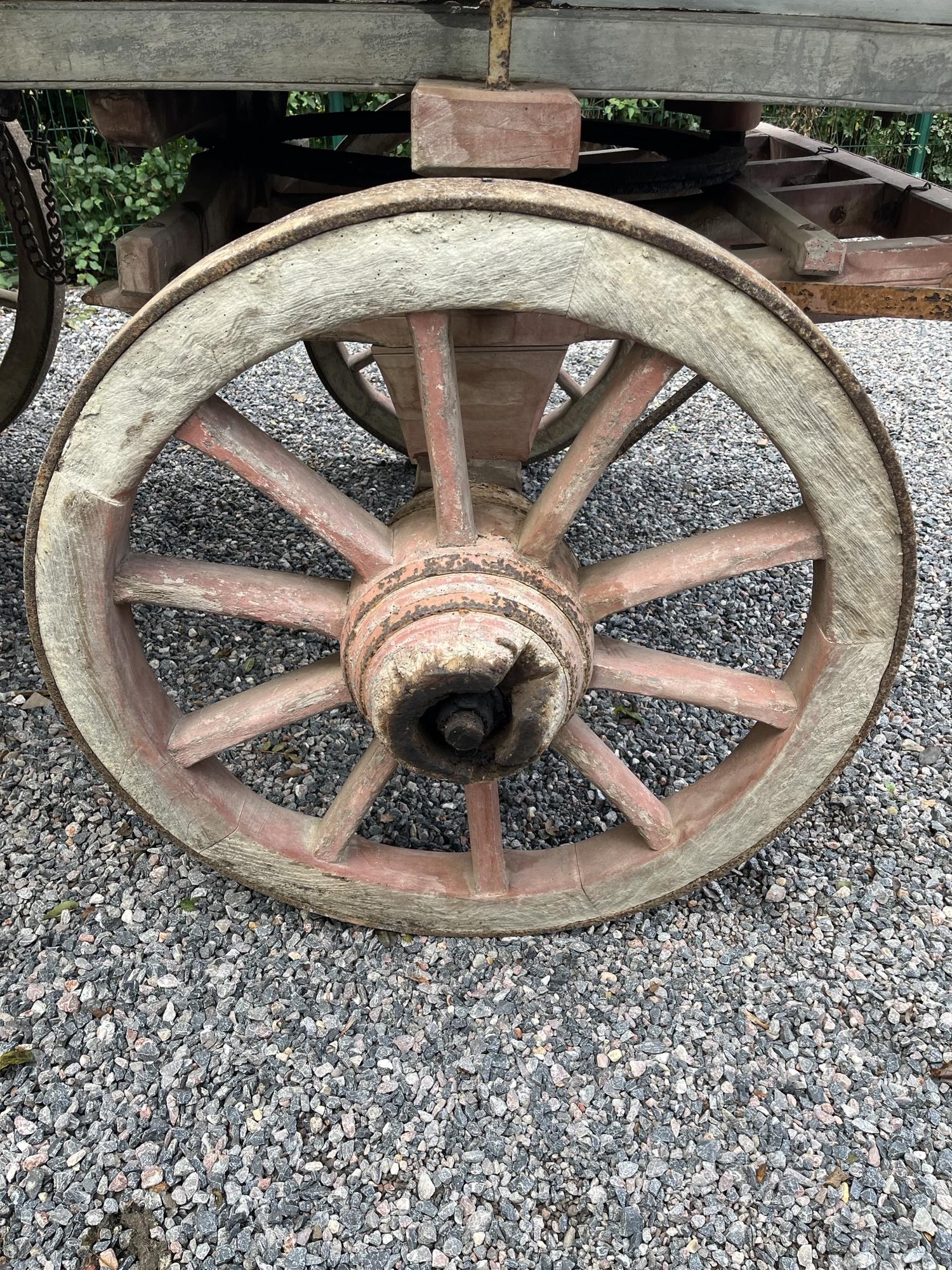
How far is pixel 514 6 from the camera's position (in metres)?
1.26

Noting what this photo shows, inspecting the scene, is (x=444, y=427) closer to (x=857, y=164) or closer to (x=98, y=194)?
(x=857, y=164)

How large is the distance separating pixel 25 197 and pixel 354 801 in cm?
159

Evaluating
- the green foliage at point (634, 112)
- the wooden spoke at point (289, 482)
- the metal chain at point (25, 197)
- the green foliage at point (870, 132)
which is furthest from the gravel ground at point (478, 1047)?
the green foliage at point (870, 132)

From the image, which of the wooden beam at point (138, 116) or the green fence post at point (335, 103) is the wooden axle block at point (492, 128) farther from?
the green fence post at point (335, 103)

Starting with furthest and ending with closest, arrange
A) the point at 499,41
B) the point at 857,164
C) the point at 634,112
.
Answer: the point at 634,112
the point at 857,164
the point at 499,41

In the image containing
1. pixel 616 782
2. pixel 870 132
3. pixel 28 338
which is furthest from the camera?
pixel 870 132

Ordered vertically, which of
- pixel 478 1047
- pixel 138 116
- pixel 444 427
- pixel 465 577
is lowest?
pixel 478 1047

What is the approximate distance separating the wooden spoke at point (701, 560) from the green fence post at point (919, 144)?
583 centimetres

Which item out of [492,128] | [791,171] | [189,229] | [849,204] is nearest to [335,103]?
[791,171]

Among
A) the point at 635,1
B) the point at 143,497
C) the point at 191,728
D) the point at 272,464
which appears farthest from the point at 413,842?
the point at 143,497

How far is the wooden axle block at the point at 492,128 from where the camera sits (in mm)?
1203

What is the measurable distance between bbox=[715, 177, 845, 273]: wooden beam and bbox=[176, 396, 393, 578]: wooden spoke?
2.44ft

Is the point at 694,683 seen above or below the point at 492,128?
below

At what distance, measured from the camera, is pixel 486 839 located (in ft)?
5.61
